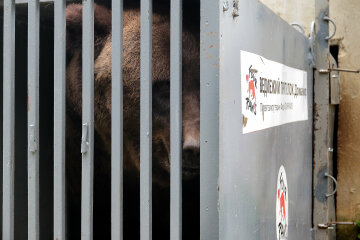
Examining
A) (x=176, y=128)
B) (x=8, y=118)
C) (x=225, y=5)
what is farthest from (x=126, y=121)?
(x=225, y=5)

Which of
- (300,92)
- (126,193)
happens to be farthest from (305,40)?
(126,193)

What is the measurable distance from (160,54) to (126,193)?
1.93ft

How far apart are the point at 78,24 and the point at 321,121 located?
68.3 inches

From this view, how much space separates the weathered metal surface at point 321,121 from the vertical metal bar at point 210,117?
198cm

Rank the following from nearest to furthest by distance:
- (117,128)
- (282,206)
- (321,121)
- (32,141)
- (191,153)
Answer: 1. (117,128)
2. (32,141)
3. (191,153)
4. (282,206)
5. (321,121)

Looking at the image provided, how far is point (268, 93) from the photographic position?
2.26 m

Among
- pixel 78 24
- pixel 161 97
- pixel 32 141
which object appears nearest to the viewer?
pixel 32 141

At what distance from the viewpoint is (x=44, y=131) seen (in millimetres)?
2213

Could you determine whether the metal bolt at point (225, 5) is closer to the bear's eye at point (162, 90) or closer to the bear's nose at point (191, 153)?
the bear's nose at point (191, 153)

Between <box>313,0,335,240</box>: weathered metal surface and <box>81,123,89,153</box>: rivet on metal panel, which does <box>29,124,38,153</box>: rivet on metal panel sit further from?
<box>313,0,335,240</box>: weathered metal surface

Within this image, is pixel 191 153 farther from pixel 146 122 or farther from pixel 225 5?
pixel 225 5

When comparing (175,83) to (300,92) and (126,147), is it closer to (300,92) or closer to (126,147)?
(126,147)

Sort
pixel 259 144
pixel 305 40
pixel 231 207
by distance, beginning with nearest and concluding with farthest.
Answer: pixel 231 207, pixel 259 144, pixel 305 40

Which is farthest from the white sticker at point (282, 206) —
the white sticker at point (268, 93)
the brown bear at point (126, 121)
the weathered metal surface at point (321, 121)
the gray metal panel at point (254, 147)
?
the weathered metal surface at point (321, 121)
